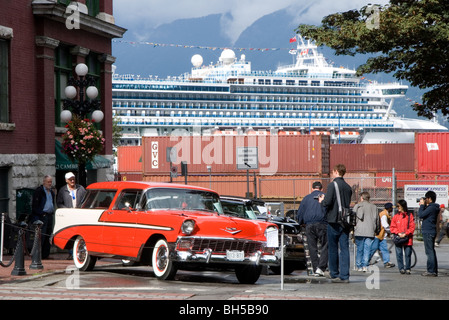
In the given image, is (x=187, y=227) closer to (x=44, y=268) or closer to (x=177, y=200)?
(x=177, y=200)

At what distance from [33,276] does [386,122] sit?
4991 inches

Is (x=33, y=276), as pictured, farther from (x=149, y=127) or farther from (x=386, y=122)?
(x=386, y=122)

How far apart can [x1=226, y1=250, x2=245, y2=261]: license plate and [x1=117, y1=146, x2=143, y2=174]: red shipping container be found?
5379 cm

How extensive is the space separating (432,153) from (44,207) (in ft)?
98.5

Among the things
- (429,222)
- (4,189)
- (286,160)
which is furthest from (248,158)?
(286,160)

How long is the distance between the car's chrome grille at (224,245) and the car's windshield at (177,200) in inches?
43.3

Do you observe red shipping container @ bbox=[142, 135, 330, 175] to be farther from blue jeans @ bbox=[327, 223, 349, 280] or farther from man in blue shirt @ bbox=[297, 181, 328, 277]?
blue jeans @ bbox=[327, 223, 349, 280]

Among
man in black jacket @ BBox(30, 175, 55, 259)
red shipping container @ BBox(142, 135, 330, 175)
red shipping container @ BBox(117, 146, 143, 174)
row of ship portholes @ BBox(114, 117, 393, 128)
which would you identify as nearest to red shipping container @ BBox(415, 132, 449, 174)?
red shipping container @ BBox(142, 135, 330, 175)

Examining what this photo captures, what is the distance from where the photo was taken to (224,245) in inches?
508

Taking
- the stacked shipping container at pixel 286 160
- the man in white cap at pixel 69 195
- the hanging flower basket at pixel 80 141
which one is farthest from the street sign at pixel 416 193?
the man in white cap at pixel 69 195

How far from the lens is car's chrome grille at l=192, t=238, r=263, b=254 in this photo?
12.8 m

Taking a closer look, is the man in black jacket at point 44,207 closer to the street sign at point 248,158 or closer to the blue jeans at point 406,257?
the blue jeans at point 406,257

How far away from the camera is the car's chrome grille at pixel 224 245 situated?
Answer: 1277 centimetres
